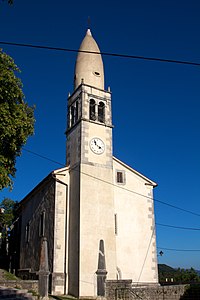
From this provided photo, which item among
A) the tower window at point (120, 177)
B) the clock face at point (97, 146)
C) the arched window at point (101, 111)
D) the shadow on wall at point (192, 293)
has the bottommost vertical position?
the shadow on wall at point (192, 293)

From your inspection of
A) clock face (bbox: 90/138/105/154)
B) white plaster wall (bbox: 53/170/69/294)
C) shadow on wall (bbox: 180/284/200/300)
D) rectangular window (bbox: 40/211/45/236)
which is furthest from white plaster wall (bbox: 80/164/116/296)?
shadow on wall (bbox: 180/284/200/300)

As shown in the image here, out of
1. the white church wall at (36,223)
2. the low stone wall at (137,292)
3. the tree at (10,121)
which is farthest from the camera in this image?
the white church wall at (36,223)

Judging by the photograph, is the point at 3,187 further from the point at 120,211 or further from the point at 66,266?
the point at 120,211

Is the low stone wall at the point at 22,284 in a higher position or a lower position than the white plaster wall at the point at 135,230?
lower

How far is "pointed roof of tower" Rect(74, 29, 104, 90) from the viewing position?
26.3 metres

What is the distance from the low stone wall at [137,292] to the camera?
55.8 feet

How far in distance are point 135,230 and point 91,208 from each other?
4.24m

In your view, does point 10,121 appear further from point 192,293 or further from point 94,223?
point 192,293

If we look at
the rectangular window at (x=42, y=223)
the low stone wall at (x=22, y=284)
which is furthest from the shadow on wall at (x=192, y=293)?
the rectangular window at (x=42, y=223)

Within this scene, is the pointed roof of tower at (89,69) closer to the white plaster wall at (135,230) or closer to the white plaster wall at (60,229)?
the white plaster wall at (135,230)

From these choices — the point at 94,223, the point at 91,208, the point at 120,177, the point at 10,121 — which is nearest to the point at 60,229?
the point at 94,223

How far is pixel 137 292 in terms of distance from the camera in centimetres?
1731

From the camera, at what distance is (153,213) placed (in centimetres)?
2555

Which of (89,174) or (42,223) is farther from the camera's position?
(42,223)
